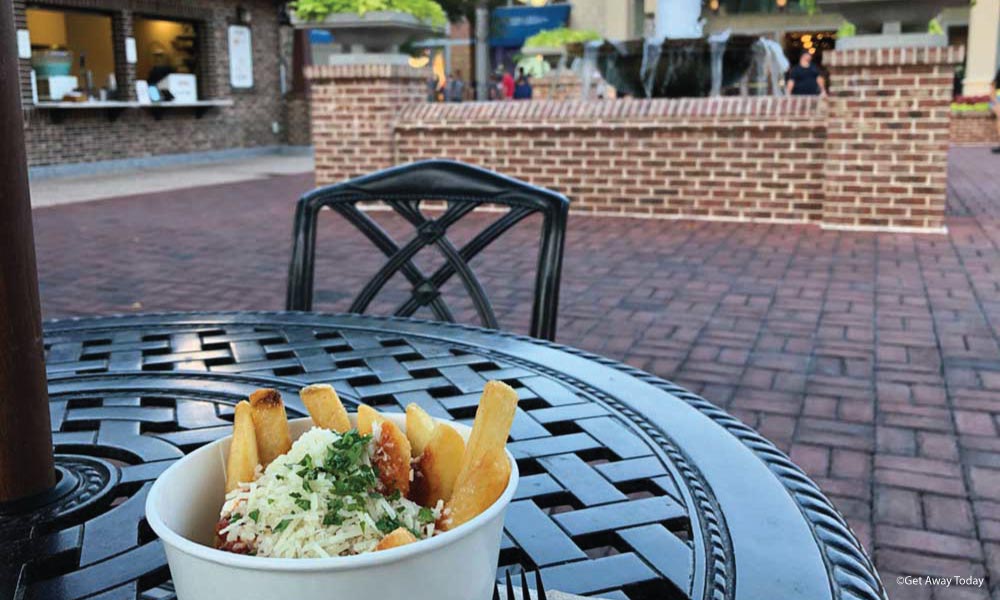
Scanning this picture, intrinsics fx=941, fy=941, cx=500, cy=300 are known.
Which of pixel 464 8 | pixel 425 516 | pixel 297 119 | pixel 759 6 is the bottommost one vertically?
pixel 425 516

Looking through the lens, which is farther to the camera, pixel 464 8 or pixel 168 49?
pixel 464 8

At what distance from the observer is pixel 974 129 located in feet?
59.3

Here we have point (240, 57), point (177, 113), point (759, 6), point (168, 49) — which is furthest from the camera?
point (759, 6)

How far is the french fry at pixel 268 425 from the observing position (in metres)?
0.69

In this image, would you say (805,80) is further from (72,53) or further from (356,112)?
(72,53)

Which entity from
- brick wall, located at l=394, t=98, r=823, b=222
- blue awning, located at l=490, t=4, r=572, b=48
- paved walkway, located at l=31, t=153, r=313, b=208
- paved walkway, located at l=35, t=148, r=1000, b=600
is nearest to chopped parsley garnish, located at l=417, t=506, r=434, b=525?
paved walkway, located at l=35, t=148, r=1000, b=600

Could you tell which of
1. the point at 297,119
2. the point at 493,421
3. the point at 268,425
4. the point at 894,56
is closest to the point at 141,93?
the point at 297,119

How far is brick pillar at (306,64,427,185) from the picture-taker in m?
8.02

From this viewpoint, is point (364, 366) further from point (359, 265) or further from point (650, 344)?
point (359, 265)

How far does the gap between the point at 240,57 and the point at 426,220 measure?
15.1 metres

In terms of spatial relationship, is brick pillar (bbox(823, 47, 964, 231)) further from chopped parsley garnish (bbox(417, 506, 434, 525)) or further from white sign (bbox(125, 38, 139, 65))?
white sign (bbox(125, 38, 139, 65))

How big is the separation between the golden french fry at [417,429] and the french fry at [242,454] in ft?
0.37

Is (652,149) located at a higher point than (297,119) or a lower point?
lower

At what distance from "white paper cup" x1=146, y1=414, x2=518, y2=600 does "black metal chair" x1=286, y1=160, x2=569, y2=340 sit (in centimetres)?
133
